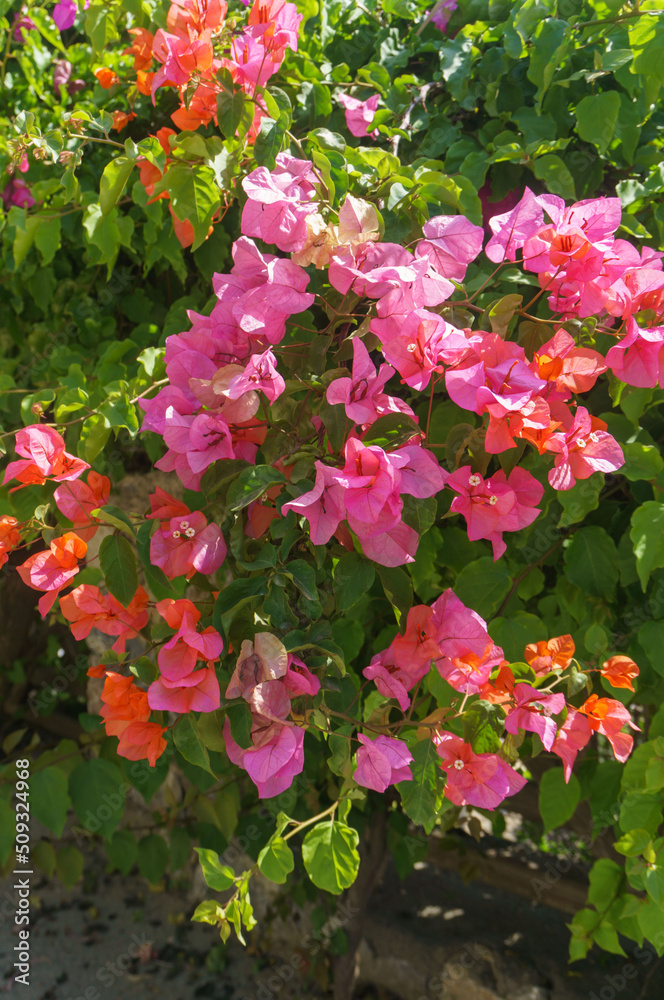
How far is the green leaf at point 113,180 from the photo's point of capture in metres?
0.85

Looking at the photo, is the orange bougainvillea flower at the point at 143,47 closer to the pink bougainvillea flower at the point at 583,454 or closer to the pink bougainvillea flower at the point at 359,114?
the pink bougainvillea flower at the point at 359,114

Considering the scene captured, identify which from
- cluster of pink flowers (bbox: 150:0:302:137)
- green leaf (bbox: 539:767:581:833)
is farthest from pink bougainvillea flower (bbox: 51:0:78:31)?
green leaf (bbox: 539:767:581:833)

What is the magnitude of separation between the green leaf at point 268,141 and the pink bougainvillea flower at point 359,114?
14.3 inches

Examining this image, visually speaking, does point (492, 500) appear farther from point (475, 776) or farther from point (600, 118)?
point (600, 118)

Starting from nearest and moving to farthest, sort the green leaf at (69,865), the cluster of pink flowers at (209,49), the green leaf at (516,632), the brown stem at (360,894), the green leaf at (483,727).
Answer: the green leaf at (483,727)
the cluster of pink flowers at (209,49)
the green leaf at (516,632)
the green leaf at (69,865)
the brown stem at (360,894)

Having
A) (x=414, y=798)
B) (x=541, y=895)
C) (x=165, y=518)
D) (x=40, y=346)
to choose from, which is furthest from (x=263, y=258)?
(x=541, y=895)

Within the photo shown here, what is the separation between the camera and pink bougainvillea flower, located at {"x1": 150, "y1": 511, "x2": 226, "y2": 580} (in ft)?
2.25

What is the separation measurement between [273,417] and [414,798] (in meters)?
0.42

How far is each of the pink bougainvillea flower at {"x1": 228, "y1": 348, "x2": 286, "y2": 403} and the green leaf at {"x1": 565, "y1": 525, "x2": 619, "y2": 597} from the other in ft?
1.70

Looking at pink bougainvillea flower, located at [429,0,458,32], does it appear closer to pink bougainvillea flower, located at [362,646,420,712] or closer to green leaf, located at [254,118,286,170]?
green leaf, located at [254,118,286,170]

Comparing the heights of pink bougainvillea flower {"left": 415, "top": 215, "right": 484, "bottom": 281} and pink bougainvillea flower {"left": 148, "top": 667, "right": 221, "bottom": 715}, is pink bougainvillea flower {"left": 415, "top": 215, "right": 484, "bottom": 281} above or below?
above

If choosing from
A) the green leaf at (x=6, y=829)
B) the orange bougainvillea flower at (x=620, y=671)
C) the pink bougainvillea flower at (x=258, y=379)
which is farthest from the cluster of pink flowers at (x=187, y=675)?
the green leaf at (x=6, y=829)

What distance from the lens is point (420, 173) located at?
779mm

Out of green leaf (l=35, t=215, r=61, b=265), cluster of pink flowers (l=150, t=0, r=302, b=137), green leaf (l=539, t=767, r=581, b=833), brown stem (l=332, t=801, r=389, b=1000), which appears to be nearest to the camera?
cluster of pink flowers (l=150, t=0, r=302, b=137)
